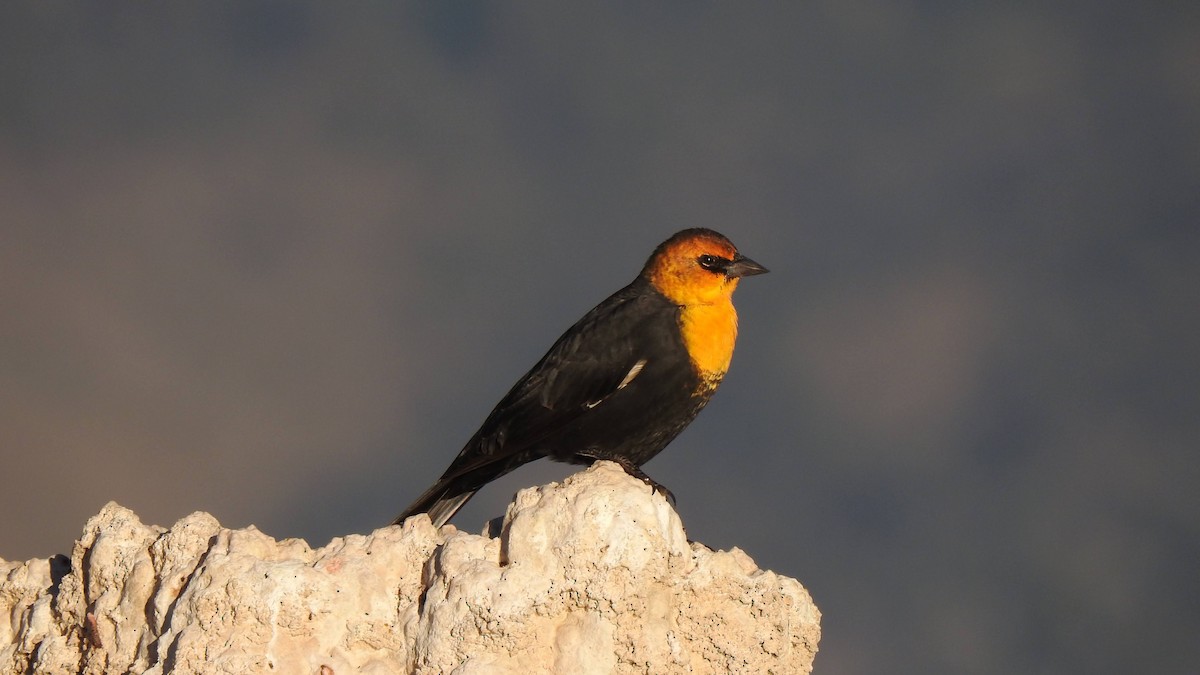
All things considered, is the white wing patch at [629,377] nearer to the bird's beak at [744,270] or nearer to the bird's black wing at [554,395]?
the bird's black wing at [554,395]

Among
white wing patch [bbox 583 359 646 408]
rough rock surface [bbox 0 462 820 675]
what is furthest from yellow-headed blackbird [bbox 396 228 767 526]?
rough rock surface [bbox 0 462 820 675]

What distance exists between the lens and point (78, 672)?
6281mm

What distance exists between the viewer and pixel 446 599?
18.7ft

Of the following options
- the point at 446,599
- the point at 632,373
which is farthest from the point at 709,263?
the point at 446,599

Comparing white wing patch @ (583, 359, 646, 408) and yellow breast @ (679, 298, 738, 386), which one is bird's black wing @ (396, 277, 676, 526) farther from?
yellow breast @ (679, 298, 738, 386)

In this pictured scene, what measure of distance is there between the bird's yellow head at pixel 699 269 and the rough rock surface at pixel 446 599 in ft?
8.31

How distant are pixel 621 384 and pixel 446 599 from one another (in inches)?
112

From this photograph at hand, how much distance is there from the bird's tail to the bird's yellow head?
5.75 ft

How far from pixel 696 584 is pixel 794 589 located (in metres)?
0.46

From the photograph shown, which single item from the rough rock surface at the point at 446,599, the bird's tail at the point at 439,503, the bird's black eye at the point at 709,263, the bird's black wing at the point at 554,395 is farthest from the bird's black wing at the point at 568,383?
the rough rock surface at the point at 446,599

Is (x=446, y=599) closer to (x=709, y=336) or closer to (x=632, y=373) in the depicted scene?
(x=632, y=373)

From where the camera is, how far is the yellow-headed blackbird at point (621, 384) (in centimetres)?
832

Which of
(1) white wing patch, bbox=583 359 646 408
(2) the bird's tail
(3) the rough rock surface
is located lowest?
(3) the rough rock surface

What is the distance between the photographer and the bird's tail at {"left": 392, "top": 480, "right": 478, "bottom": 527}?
27.3 ft
